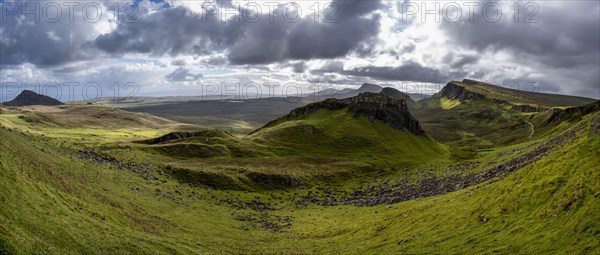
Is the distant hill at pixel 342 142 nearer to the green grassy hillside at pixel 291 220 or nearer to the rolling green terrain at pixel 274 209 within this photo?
the rolling green terrain at pixel 274 209

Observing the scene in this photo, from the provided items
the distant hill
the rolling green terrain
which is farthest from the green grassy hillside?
the distant hill

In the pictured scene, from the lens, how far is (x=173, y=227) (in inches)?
2019

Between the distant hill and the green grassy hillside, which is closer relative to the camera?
the green grassy hillside

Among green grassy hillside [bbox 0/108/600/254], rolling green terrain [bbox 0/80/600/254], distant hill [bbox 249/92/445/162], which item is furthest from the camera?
distant hill [bbox 249/92/445/162]

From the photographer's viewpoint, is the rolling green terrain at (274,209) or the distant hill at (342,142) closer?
the rolling green terrain at (274,209)

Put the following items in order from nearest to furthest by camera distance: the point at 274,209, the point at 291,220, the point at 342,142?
the point at 291,220, the point at 274,209, the point at 342,142

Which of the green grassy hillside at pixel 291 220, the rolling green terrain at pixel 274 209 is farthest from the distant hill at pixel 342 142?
the green grassy hillside at pixel 291 220

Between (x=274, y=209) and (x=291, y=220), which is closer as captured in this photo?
(x=291, y=220)

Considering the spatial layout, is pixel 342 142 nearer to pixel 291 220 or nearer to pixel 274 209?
pixel 274 209

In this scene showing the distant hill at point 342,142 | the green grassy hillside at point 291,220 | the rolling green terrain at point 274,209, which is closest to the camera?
the green grassy hillside at point 291,220

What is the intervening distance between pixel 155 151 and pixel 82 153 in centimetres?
4032

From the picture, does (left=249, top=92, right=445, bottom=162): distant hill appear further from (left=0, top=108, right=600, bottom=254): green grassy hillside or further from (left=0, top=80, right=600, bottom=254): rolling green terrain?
(left=0, top=108, right=600, bottom=254): green grassy hillside

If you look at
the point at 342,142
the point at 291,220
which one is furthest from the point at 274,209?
the point at 342,142

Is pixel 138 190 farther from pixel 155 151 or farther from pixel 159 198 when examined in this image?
pixel 155 151
